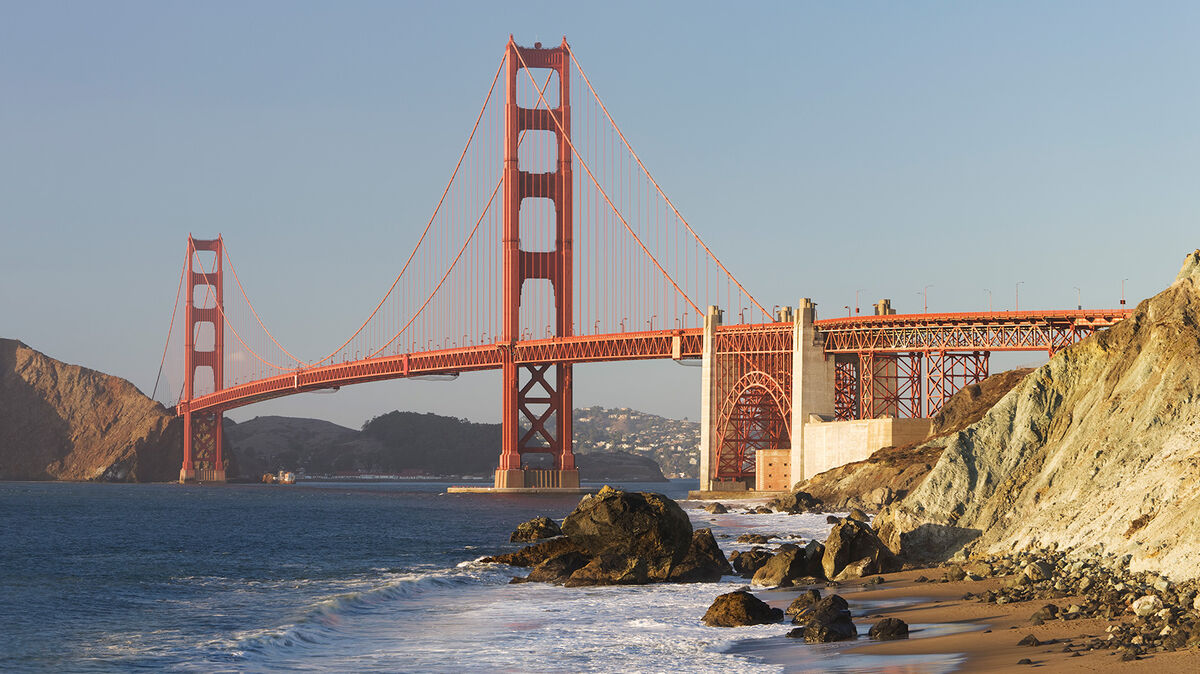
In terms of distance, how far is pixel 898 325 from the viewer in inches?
3408

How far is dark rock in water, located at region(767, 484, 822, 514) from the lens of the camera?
72625mm

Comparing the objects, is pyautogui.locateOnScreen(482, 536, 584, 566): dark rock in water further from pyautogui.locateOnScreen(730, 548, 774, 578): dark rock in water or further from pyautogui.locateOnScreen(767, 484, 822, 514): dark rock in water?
pyautogui.locateOnScreen(767, 484, 822, 514): dark rock in water

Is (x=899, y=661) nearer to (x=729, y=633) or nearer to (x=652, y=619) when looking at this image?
(x=729, y=633)

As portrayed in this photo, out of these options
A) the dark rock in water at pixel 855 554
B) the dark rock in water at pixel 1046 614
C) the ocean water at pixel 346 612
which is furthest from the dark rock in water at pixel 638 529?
the dark rock in water at pixel 1046 614

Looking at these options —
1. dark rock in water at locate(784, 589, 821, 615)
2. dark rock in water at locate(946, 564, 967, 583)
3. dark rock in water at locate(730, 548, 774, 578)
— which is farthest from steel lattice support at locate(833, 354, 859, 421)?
dark rock in water at locate(784, 589, 821, 615)

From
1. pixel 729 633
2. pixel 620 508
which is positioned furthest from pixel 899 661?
pixel 620 508

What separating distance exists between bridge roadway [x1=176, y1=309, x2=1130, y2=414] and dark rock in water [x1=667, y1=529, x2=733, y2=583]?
34.8m

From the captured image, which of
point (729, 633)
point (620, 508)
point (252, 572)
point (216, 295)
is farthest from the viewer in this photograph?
point (216, 295)

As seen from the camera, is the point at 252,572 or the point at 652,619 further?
the point at 252,572

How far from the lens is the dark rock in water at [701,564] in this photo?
3828cm

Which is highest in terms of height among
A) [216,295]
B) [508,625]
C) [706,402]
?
[216,295]

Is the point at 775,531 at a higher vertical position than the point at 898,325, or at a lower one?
lower

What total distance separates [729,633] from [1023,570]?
6.18 metres

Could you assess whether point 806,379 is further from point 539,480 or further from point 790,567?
point 790,567
